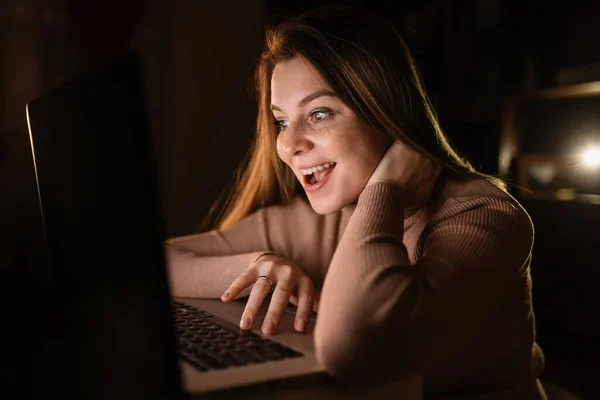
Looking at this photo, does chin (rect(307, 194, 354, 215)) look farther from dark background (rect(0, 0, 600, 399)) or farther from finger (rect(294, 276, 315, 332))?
dark background (rect(0, 0, 600, 399))

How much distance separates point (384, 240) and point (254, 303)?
22 centimetres

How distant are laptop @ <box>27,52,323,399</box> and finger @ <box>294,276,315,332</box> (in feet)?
0.07

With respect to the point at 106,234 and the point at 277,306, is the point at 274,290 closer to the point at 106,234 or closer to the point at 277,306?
the point at 277,306

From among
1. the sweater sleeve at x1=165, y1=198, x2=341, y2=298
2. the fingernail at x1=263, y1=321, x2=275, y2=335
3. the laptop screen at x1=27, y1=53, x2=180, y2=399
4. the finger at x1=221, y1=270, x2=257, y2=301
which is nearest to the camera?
the laptop screen at x1=27, y1=53, x2=180, y2=399

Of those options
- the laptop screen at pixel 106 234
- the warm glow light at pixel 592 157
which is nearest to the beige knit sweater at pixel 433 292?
the laptop screen at pixel 106 234

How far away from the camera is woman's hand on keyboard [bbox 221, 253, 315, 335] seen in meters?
0.72

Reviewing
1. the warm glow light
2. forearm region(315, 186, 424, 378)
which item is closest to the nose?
forearm region(315, 186, 424, 378)

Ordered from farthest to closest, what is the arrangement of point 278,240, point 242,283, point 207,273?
point 278,240, point 207,273, point 242,283

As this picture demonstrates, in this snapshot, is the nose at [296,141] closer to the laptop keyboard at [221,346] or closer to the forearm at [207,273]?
the forearm at [207,273]

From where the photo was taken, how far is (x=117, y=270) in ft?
1.57

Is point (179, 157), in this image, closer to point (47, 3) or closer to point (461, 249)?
point (47, 3)

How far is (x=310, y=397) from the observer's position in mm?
545

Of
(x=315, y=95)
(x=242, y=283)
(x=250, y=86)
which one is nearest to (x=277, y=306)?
(x=242, y=283)

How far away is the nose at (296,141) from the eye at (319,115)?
0.03 meters
